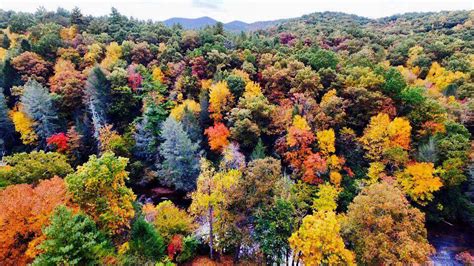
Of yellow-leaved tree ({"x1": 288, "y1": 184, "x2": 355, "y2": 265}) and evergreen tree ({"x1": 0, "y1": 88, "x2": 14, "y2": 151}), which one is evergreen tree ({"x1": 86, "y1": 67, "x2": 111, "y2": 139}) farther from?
yellow-leaved tree ({"x1": 288, "y1": 184, "x2": 355, "y2": 265})

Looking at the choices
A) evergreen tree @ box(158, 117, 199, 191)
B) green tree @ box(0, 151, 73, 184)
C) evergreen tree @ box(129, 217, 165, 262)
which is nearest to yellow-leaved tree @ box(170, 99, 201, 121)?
evergreen tree @ box(158, 117, 199, 191)

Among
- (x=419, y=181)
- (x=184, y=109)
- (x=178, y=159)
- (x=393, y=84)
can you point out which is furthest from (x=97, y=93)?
(x=419, y=181)

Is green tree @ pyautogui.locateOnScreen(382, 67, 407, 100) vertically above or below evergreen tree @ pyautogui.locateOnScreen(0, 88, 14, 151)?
above

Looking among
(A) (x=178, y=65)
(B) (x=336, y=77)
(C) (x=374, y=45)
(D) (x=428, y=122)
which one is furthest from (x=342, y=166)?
(C) (x=374, y=45)

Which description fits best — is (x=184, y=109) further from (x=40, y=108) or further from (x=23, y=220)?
(x=23, y=220)

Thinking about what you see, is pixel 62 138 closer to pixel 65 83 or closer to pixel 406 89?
pixel 65 83

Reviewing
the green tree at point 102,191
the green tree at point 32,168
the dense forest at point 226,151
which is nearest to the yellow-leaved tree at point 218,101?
the dense forest at point 226,151
